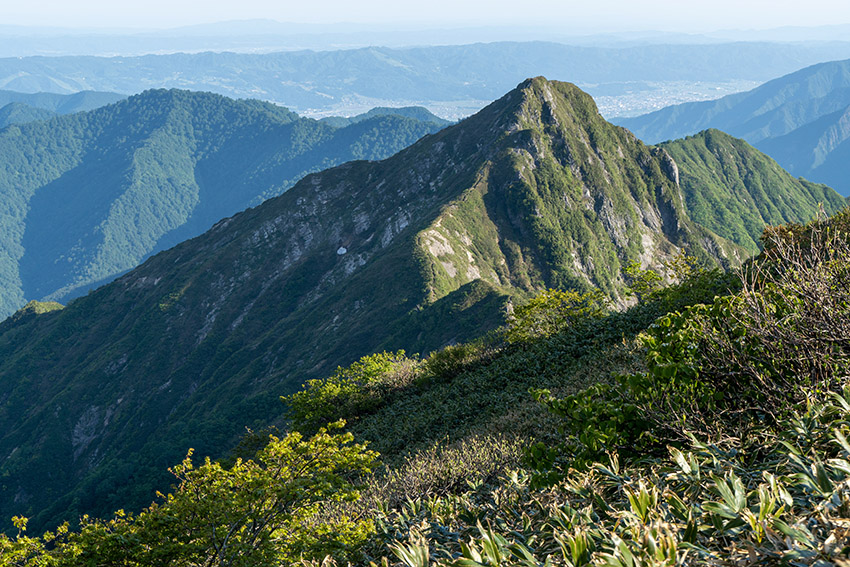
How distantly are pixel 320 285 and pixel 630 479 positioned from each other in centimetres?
12103

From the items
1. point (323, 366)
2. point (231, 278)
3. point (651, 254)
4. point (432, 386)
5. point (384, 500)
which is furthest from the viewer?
point (651, 254)

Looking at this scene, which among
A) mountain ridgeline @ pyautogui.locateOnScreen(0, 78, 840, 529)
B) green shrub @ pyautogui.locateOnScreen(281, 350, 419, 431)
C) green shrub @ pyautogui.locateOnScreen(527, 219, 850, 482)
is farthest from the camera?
mountain ridgeline @ pyautogui.locateOnScreen(0, 78, 840, 529)

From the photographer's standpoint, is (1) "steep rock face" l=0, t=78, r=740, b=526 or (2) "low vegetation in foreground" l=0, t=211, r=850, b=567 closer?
(2) "low vegetation in foreground" l=0, t=211, r=850, b=567

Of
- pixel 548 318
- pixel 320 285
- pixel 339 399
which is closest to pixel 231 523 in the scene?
pixel 339 399

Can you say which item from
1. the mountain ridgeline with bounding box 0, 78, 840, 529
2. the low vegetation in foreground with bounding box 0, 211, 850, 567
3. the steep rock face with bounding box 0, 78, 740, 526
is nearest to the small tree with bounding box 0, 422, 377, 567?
the low vegetation in foreground with bounding box 0, 211, 850, 567

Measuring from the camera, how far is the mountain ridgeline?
9512 centimetres

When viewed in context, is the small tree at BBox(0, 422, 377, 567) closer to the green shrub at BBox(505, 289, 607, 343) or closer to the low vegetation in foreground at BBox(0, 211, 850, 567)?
the low vegetation in foreground at BBox(0, 211, 850, 567)

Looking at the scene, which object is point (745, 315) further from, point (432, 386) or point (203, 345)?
point (203, 345)

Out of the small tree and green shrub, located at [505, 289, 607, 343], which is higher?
the small tree

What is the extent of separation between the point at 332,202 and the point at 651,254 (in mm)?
79877

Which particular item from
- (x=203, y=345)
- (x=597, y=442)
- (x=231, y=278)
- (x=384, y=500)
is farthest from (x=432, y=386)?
(x=231, y=278)

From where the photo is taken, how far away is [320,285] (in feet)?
416

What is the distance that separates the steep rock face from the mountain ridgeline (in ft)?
1.37

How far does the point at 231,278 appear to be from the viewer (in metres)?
134
